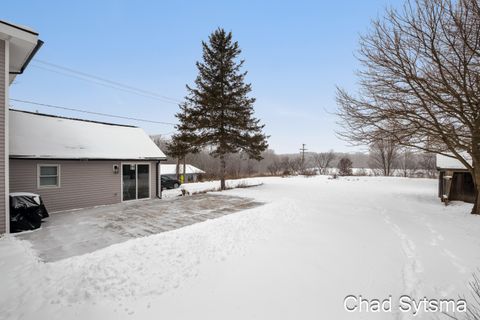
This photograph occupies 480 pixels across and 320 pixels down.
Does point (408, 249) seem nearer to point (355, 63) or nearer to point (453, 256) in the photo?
point (453, 256)

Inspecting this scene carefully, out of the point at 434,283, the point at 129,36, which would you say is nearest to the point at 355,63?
the point at 434,283

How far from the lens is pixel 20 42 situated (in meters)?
6.21

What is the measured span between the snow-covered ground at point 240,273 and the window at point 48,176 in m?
3.93

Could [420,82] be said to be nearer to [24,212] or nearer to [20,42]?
[20,42]

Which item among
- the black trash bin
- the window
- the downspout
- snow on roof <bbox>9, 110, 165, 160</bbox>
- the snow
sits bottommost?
the snow

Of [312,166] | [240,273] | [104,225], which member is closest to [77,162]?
[104,225]

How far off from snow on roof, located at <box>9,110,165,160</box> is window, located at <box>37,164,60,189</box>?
0.56 meters

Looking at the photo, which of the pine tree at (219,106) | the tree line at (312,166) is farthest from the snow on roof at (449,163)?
the tree line at (312,166)

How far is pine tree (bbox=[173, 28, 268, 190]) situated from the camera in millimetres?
14367

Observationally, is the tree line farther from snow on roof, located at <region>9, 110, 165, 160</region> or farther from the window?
the window

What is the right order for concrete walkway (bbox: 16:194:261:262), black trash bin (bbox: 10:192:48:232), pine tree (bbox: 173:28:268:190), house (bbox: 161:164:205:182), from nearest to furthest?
concrete walkway (bbox: 16:194:261:262) → black trash bin (bbox: 10:192:48:232) → pine tree (bbox: 173:28:268:190) → house (bbox: 161:164:205:182)

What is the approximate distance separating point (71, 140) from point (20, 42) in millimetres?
4895

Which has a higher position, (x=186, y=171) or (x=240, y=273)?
(x=186, y=171)

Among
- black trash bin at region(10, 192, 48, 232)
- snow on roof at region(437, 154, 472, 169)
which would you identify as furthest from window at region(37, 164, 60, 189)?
snow on roof at region(437, 154, 472, 169)
